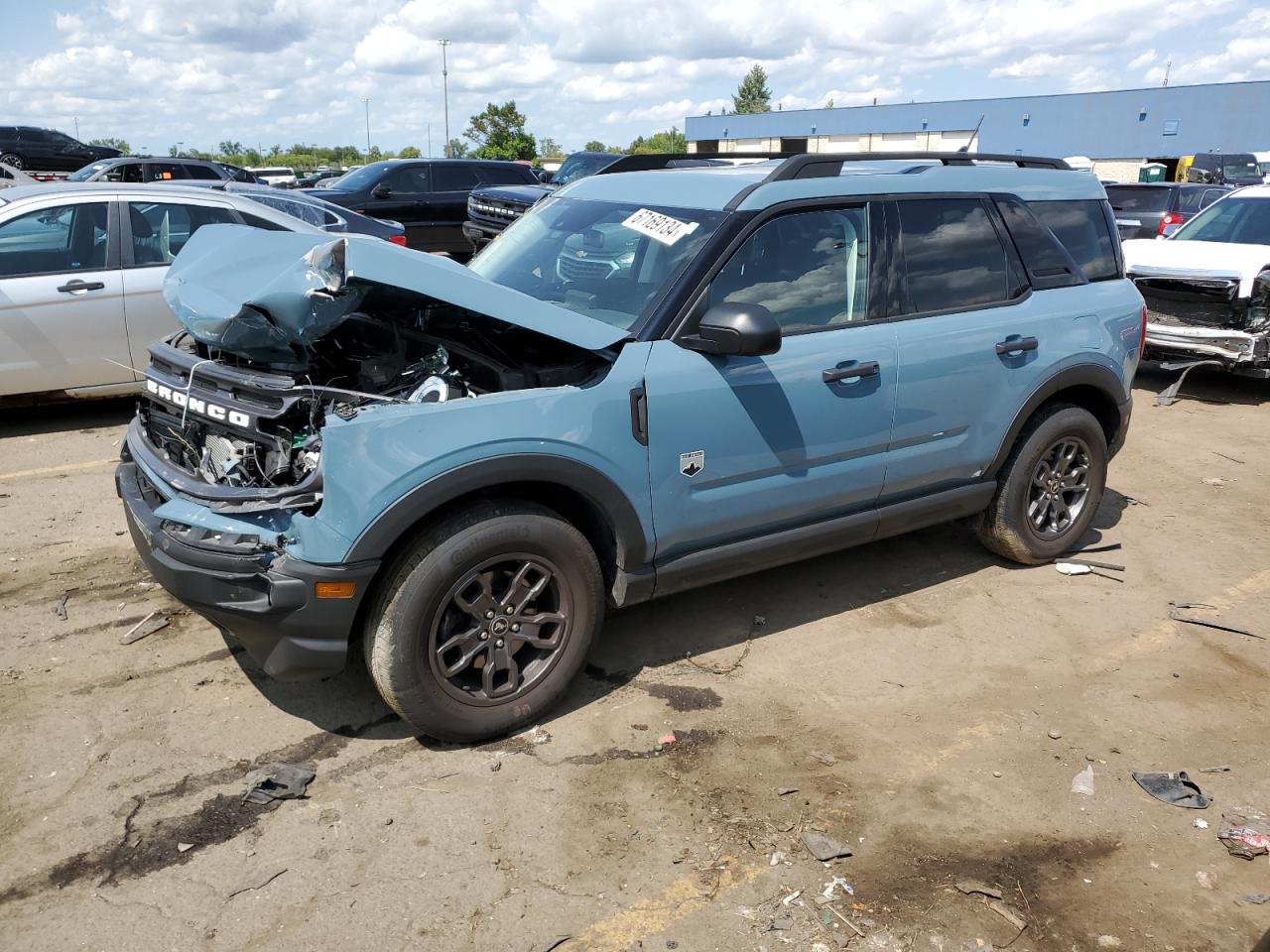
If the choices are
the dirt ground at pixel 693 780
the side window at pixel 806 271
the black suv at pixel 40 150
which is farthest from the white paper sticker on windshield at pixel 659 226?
the black suv at pixel 40 150

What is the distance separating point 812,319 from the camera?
409 cm

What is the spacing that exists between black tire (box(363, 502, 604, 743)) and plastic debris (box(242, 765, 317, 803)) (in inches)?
15.4

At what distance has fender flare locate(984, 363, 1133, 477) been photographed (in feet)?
15.8

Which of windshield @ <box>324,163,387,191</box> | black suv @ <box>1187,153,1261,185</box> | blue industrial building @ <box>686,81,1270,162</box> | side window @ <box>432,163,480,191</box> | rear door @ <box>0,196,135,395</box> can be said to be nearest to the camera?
rear door @ <box>0,196,135,395</box>

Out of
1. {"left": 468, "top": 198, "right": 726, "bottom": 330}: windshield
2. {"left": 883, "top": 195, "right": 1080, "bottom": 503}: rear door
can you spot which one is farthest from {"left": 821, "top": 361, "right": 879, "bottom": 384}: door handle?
{"left": 468, "top": 198, "right": 726, "bottom": 330}: windshield

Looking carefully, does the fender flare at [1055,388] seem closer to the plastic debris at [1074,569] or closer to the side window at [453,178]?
the plastic debris at [1074,569]

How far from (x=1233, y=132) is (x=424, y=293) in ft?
159

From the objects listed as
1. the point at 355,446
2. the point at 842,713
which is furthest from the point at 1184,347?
the point at 355,446

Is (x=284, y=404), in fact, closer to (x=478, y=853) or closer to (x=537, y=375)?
(x=537, y=375)

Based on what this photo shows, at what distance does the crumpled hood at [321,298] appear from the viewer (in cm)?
332

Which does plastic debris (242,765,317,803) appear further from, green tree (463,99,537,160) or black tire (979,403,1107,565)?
green tree (463,99,537,160)

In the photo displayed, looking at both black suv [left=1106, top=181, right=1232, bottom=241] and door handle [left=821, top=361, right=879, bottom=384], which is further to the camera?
black suv [left=1106, top=181, right=1232, bottom=241]

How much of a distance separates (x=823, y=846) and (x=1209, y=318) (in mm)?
8355

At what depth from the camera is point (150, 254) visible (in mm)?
7227
